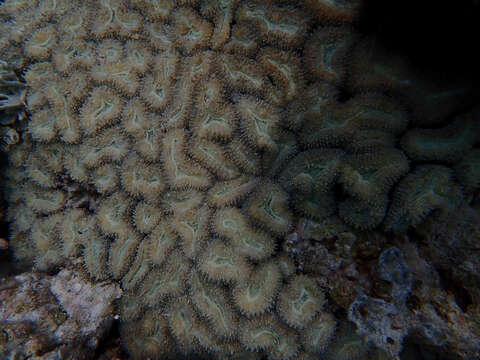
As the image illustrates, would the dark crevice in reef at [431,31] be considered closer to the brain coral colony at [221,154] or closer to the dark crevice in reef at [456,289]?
the brain coral colony at [221,154]

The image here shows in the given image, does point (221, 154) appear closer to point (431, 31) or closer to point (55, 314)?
point (431, 31)

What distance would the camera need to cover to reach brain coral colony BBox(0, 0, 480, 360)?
7.24 ft

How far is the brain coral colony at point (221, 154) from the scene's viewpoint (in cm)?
221

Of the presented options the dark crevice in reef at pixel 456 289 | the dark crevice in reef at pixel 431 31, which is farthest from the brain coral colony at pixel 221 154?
the dark crevice in reef at pixel 456 289

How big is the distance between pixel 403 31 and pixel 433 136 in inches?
33.1

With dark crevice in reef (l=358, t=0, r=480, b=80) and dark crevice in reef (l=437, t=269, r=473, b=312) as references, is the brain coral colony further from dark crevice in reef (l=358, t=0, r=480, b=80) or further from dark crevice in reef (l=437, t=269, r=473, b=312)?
dark crevice in reef (l=437, t=269, r=473, b=312)

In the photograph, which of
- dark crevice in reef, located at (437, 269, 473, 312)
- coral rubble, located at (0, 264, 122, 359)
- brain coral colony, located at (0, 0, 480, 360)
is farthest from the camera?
coral rubble, located at (0, 264, 122, 359)

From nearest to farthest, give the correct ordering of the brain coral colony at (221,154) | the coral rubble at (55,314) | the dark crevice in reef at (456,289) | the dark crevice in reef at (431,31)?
the dark crevice in reef at (431,31), the dark crevice in reef at (456,289), the brain coral colony at (221,154), the coral rubble at (55,314)

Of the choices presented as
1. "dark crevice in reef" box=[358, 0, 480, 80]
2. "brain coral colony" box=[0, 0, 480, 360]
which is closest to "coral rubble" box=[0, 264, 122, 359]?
"brain coral colony" box=[0, 0, 480, 360]

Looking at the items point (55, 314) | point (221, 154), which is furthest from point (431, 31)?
point (55, 314)

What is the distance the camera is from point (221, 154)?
2.53 metres

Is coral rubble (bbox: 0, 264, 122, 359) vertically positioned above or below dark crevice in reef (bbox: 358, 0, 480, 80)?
below

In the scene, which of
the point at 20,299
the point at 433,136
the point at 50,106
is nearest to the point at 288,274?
the point at 433,136

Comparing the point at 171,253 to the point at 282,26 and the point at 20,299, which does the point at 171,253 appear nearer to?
the point at 20,299
